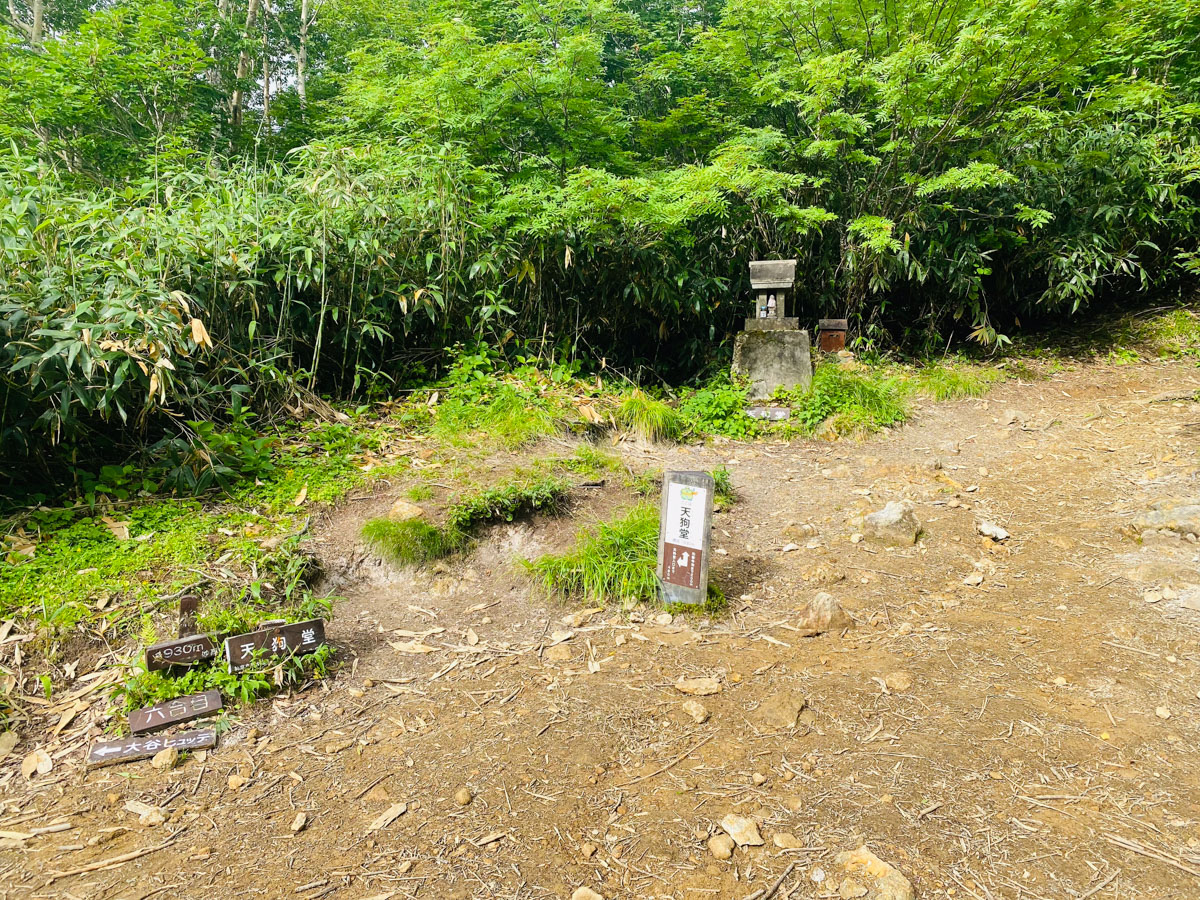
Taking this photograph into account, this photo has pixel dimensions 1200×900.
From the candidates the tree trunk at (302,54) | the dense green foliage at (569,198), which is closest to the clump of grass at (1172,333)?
the dense green foliage at (569,198)

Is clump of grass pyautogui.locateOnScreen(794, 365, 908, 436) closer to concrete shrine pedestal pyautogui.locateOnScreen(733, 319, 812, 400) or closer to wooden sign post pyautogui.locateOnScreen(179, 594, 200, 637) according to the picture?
concrete shrine pedestal pyautogui.locateOnScreen(733, 319, 812, 400)

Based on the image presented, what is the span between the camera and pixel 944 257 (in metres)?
6.58

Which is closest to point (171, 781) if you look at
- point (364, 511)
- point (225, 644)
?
point (225, 644)

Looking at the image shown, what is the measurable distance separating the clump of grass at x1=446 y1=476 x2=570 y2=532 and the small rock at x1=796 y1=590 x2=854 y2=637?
1385 mm

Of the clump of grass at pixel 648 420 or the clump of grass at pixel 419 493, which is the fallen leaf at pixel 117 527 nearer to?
the clump of grass at pixel 419 493

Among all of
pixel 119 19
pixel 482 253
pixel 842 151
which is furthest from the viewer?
pixel 119 19

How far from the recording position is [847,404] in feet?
17.8

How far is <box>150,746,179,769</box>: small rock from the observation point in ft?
6.92

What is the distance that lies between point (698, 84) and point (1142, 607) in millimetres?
7128

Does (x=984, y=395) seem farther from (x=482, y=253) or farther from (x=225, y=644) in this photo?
(x=225, y=644)

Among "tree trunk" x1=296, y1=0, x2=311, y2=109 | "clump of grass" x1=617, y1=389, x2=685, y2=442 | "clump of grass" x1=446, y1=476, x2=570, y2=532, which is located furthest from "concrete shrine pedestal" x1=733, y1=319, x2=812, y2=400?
"tree trunk" x1=296, y1=0, x2=311, y2=109

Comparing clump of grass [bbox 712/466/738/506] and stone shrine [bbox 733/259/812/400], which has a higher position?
stone shrine [bbox 733/259/812/400]

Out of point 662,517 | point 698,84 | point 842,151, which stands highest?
point 698,84

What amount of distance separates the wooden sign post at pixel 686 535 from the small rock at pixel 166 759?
1850 mm
